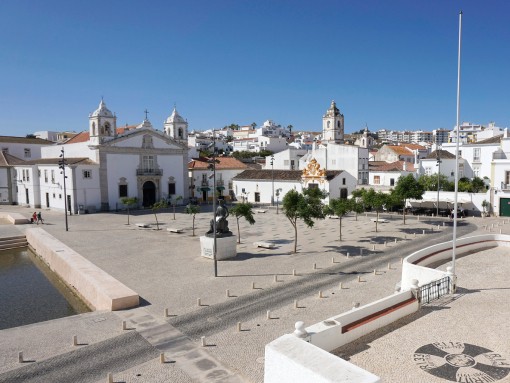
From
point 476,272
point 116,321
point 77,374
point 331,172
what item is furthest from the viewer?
point 331,172

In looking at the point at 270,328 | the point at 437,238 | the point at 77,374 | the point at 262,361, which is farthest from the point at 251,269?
the point at 437,238

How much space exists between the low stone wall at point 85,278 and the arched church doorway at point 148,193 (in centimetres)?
2127

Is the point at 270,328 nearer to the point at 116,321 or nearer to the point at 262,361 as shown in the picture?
the point at 262,361

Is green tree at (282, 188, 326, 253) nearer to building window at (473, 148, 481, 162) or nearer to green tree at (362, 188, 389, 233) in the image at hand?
green tree at (362, 188, 389, 233)

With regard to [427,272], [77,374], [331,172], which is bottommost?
[77,374]

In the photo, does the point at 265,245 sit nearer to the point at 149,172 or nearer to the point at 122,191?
the point at 122,191

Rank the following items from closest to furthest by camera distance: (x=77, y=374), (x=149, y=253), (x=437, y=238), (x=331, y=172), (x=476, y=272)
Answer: (x=77, y=374) < (x=476, y=272) < (x=149, y=253) < (x=437, y=238) < (x=331, y=172)

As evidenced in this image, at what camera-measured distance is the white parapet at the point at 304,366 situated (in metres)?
7.54

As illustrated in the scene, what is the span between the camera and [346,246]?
88.7ft

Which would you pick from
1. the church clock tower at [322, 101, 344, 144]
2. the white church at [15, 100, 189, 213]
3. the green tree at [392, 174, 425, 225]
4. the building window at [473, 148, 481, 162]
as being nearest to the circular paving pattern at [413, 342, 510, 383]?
the green tree at [392, 174, 425, 225]

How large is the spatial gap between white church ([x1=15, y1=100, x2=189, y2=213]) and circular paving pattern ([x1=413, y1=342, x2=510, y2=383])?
4081 cm

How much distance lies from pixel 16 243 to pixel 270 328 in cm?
2703

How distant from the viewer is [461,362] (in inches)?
392

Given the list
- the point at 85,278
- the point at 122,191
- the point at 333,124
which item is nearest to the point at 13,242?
the point at 122,191
